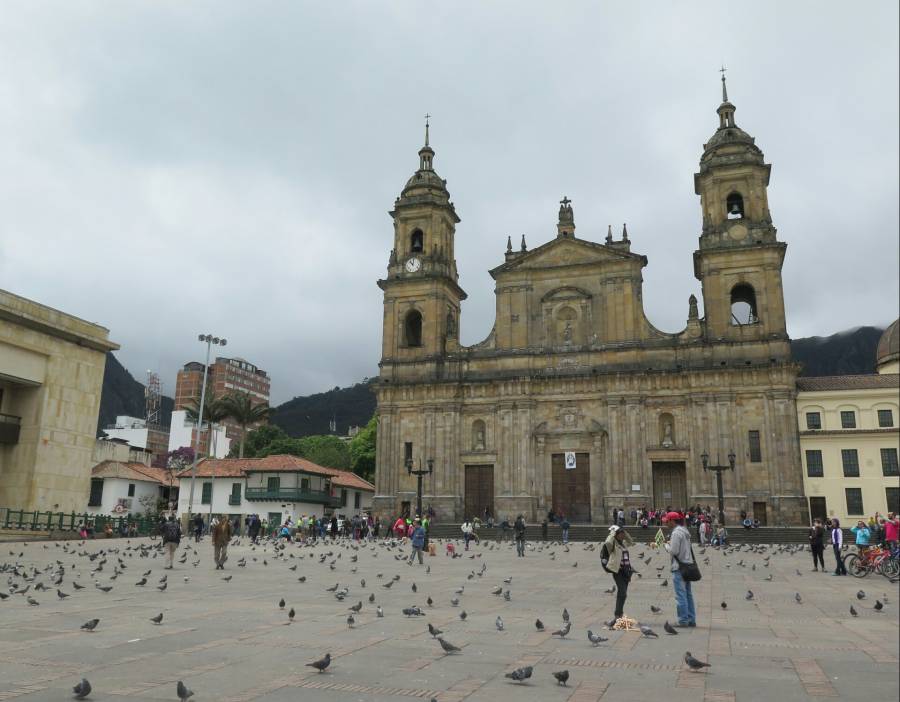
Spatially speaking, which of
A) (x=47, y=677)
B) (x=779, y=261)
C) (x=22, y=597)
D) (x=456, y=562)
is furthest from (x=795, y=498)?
(x=47, y=677)

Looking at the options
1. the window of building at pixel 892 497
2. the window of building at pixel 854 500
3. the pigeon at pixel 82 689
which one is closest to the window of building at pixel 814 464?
the window of building at pixel 854 500

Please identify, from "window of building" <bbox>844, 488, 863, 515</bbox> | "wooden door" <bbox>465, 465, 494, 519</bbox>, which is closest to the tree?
"wooden door" <bbox>465, 465, 494, 519</bbox>

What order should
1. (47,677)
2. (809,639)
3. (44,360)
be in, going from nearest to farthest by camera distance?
1. (47,677)
2. (809,639)
3. (44,360)

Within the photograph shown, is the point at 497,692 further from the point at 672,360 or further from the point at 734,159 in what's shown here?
the point at 734,159

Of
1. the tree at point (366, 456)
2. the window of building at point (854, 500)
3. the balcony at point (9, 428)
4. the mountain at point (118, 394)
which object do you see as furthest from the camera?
the mountain at point (118, 394)

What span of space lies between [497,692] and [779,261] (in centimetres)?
4365

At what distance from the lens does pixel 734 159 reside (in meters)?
47.1

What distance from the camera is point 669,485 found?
145 feet

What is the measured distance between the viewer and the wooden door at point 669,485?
43812 millimetres

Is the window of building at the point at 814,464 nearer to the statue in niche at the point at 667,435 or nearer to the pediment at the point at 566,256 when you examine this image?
the statue in niche at the point at 667,435

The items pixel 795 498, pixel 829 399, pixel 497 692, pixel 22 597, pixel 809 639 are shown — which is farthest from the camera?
pixel 829 399

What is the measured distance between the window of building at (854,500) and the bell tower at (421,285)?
25.0m

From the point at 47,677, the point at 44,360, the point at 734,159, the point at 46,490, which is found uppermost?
the point at 734,159

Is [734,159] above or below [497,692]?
above
